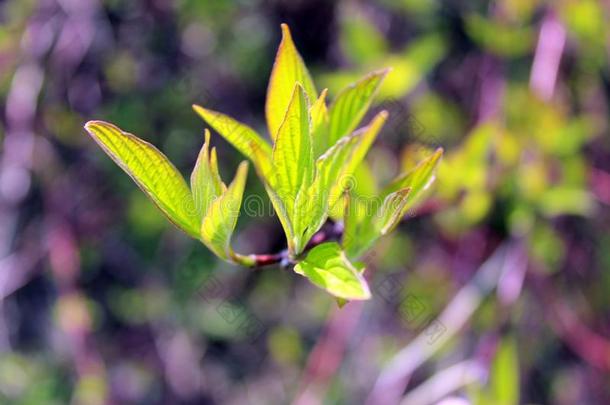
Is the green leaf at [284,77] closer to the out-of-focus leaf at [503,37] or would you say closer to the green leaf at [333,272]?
the green leaf at [333,272]

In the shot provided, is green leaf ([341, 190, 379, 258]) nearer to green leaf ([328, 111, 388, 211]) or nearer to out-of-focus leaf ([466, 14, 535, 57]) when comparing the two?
green leaf ([328, 111, 388, 211])

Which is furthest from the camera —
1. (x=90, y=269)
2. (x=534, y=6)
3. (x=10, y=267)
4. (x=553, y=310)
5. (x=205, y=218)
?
(x=90, y=269)

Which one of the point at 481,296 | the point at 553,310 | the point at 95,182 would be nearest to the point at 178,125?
the point at 95,182

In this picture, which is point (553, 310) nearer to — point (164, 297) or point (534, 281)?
point (534, 281)

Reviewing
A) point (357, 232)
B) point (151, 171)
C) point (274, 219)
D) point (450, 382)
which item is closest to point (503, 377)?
point (450, 382)

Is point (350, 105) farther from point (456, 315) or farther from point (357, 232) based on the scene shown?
point (456, 315)

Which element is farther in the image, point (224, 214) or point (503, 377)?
point (503, 377)

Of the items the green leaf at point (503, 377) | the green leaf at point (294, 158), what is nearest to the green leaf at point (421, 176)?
the green leaf at point (294, 158)
